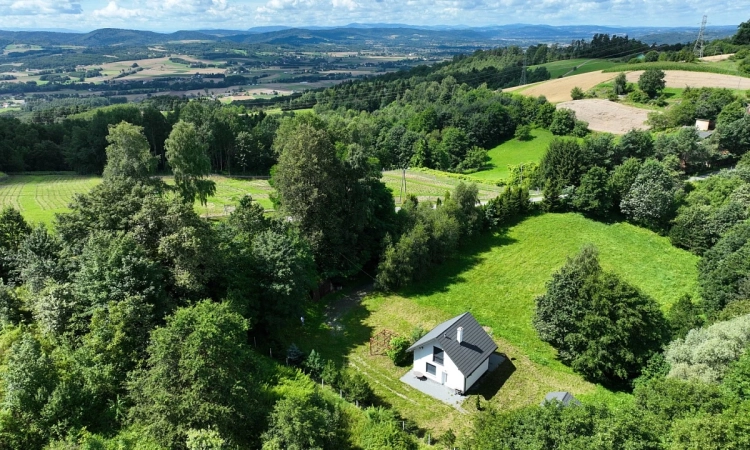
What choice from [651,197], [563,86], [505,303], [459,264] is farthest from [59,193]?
[563,86]

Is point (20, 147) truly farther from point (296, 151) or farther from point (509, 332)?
point (509, 332)

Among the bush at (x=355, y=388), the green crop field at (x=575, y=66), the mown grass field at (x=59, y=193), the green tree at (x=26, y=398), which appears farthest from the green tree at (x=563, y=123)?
the green tree at (x=26, y=398)

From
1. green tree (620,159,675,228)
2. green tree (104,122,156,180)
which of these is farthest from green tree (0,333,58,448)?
green tree (620,159,675,228)

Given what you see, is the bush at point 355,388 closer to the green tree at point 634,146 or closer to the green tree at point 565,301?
the green tree at point 565,301

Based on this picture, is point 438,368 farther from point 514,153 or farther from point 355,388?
point 514,153

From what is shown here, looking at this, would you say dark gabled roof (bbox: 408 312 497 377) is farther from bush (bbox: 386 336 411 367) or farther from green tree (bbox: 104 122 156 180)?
green tree (bbox: 104 122 156 180)

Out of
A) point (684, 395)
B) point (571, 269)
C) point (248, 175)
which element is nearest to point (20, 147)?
point (248, 175)
